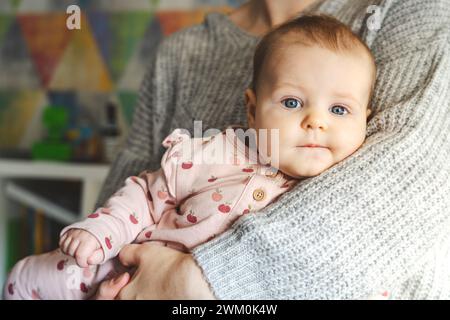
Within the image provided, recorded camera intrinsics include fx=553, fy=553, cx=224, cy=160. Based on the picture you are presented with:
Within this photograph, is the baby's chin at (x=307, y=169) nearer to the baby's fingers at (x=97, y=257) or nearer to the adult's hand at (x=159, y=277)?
the adult's hand at (x=159, y=277)

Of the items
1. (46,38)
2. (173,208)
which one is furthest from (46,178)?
(173,208)

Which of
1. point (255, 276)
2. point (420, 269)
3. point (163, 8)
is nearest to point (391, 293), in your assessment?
point (420, 269)

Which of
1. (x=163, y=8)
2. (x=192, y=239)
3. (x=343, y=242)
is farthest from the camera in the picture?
(x=163, y=8)

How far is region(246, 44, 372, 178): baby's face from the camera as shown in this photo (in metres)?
0.80

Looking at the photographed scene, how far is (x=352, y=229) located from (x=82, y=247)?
38 centimetres

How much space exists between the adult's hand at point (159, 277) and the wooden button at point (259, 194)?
0.13 meters

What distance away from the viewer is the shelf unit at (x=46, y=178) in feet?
6.81

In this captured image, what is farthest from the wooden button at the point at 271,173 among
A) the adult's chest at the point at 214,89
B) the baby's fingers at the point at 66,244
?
the baby's fingers at the point at 66,244

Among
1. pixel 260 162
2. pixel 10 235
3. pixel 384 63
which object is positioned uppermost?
pixel 384 63

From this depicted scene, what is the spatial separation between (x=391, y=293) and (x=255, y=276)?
7.6 inches

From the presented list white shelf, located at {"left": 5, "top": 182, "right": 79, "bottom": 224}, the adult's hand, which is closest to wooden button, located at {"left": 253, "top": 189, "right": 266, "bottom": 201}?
the adult's hand

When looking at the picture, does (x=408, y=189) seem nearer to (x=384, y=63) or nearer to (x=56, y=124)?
(x=384, y=63)

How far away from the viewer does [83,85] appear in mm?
2402

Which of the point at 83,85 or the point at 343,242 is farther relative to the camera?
the point at 83,85
